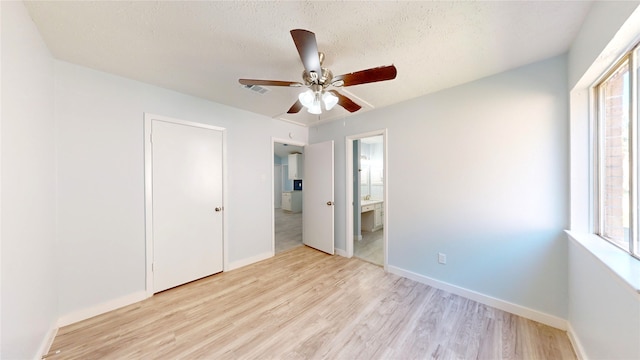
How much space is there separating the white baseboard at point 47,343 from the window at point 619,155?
12.6 ft

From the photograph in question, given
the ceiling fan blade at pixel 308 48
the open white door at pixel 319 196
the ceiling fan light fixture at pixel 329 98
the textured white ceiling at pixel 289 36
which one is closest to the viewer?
the ceiling fan blade at pixel 308 48

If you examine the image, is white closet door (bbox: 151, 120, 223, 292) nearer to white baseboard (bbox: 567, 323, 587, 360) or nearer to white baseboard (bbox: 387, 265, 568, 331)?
white baseboard (bbox: 387, 265, 568, 331)

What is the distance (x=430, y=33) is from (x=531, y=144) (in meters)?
1.39

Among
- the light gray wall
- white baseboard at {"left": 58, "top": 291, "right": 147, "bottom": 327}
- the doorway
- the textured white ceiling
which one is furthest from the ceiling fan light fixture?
the doorway

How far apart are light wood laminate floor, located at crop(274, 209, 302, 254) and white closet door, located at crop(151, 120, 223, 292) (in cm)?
128

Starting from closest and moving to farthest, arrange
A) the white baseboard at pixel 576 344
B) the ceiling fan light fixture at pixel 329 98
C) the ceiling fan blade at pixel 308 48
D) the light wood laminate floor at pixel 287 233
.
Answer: the ceiling fan blade at pixel 308 48 → the white baseboard at pixel 576 344 → the ceiling fan light fixture at pixel 329 98 → the light wood laminate floor at pixel 287 233

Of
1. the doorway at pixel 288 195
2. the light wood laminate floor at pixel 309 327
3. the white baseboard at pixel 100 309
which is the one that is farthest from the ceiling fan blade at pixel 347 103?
the white baseboard at pixel 100 309

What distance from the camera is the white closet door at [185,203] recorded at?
2.34m

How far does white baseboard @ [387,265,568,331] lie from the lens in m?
1.78

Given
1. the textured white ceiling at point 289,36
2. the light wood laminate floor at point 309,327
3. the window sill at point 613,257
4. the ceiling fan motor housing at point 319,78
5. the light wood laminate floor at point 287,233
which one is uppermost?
the textured white ceiling at point 289,36

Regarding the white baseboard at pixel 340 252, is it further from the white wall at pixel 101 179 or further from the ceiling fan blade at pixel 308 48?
the ceiling fan blade at pixel 308 48

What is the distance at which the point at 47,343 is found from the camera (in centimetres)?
158

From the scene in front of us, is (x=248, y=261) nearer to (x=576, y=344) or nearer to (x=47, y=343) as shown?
(x=47, y=343)

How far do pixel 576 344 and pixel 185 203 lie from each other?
378cm
